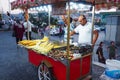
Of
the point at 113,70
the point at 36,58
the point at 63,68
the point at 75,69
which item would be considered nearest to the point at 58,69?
the point at 63,68

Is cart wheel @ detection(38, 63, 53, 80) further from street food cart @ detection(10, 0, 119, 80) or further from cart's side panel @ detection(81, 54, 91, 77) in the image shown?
cart's side panel @ detection(81, 54, 91, 77)

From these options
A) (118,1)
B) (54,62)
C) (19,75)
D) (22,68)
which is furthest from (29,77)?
(118,1)

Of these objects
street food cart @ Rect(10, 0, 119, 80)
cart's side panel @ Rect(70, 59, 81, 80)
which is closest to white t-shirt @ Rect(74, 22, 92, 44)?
street food cart @ Rect(10, 0, 119, 80)

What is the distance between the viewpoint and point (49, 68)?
16.7 feet

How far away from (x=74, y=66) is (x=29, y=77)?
2.11 meters

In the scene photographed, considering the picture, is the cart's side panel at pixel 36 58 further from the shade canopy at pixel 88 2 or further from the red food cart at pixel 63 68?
the shade canopy at pixel 88 2

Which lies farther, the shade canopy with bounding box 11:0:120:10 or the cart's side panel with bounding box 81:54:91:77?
the cart's side panel with bounding box 81:54:91:77

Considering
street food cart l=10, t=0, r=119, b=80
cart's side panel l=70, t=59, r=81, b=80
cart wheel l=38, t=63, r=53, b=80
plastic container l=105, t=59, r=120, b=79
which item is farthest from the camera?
cart wheel l=38, t=63, r=53, b=80

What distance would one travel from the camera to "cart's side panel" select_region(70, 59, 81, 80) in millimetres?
4731

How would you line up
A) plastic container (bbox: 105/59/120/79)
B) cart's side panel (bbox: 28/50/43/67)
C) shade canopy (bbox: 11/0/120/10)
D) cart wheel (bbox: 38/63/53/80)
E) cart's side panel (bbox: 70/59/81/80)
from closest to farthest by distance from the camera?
plastic container (bbox: 105/59/120/79), shade canopy (bbox: 11/0/120/10), cart's side panel (bbox: 70/59/81/80), cart wheel (bbox: 38/63/53/80), cart's side panel (bbox: 28/50/43/67)

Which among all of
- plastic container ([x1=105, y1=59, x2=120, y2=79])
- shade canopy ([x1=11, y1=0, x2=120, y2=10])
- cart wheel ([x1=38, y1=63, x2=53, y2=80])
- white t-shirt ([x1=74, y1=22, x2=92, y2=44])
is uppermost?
shade canopy ([x1=11, y1=0, x2=120, y2=10])

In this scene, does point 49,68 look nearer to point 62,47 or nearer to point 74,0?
point 62,47

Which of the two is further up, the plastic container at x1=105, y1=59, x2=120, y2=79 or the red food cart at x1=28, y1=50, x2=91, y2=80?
the plastic container at x1=105, y1=59, x2=120, y2=79

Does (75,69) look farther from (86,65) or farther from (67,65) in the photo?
(86,65)
